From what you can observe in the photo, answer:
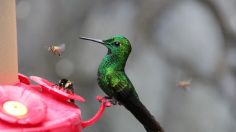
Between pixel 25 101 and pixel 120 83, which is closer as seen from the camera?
pixel 25 101

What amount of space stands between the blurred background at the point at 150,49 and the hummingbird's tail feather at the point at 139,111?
1.44 m

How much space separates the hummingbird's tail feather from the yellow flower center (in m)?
0.31

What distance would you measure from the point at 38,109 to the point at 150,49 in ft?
5.73

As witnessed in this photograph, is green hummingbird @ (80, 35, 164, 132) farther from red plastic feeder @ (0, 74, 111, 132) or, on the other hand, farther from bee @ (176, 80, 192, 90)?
bee @ (176, 80, 192, 90)

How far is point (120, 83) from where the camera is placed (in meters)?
1.53

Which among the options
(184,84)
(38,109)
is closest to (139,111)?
(38,109)

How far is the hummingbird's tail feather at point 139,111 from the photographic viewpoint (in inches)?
59.0

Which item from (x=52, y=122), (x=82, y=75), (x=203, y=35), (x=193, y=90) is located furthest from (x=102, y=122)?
(x=52, y=122)

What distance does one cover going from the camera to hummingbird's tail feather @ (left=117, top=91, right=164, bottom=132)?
1499 millimetres

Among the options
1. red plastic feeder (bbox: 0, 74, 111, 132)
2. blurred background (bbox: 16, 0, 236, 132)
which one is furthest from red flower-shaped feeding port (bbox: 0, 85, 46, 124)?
blurred background (bbox: 16, 0, 236, 132)

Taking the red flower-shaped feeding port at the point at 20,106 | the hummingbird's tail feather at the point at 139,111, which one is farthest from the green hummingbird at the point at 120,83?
the red flower-shaped feeding port at the point at 20,106

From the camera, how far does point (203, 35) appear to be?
3004 millimetres

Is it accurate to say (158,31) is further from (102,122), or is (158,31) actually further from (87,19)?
(102,122)

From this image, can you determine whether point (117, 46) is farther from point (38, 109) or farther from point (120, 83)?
point (38, 109)
